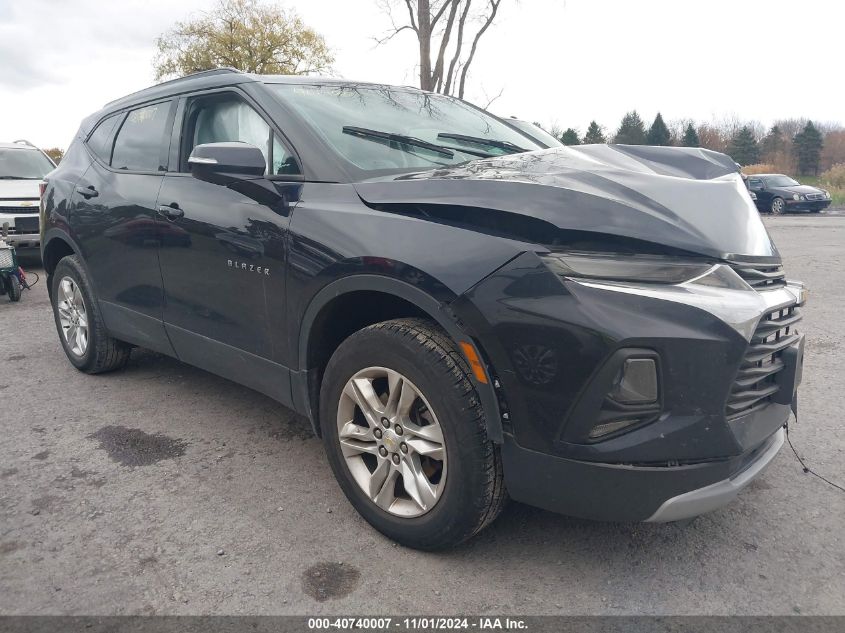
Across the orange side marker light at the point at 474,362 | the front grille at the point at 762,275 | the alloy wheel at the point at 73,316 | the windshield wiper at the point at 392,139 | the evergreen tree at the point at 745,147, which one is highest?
the evergreen tree at the point at 745,147

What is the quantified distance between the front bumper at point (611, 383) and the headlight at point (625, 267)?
40 mm

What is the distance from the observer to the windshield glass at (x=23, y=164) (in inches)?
405

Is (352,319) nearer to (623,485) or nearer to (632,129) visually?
(623,485)

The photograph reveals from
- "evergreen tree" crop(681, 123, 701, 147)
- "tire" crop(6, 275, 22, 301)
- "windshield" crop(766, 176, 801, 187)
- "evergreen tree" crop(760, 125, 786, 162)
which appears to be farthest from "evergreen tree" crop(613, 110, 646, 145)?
"tire" crop(6, 275, 22, 301)

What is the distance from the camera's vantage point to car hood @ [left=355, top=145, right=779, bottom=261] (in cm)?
202

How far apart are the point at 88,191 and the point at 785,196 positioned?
26.4 metres

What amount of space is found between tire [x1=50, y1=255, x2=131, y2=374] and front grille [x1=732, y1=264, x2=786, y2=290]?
375 centimetres

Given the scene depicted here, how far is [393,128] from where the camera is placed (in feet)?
10.0

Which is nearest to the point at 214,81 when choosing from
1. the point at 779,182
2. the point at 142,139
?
the point at 142,139

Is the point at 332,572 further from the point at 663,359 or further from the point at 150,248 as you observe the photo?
the point at 150,248

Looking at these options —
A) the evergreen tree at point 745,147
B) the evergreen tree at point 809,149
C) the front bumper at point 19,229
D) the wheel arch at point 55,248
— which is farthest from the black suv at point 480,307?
the evergreen tree at point 809,149

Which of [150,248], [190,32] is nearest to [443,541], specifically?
[150,248]

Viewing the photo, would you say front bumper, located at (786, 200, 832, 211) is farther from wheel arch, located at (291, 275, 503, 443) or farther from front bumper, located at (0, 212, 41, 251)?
wheel arch, located at (291, 275, 503, 443)

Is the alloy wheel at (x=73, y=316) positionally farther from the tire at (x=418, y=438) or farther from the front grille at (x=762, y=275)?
the front grille at (x=762, y=275)
